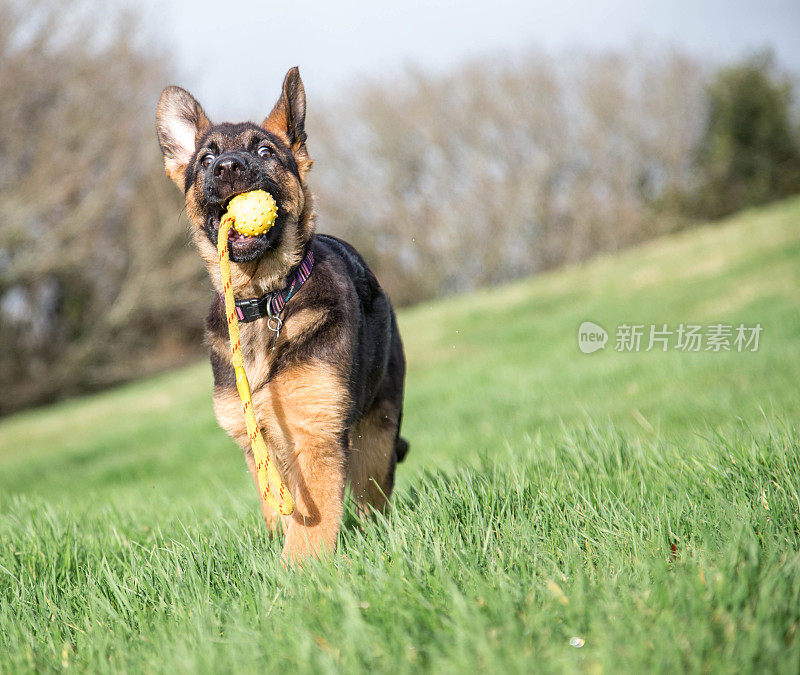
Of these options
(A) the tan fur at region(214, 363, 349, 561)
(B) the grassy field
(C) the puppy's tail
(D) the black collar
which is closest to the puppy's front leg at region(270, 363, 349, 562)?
(A) the tan fur at region(214, 363, 349, 561)

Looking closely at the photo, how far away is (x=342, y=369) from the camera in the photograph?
3172mm

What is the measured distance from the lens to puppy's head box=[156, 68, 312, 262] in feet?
10.8

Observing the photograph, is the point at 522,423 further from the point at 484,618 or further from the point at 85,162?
the point at 85,162

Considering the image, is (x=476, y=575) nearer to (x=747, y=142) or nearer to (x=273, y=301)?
Answer: (x=273, y=301)

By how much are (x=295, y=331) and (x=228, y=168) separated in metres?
0.81

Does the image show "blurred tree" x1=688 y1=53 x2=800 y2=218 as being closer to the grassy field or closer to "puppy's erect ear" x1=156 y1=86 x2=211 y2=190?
the grassy field

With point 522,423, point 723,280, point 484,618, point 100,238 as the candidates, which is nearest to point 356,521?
point 484,618

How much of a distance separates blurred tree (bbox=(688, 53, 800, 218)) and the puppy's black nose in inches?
1022

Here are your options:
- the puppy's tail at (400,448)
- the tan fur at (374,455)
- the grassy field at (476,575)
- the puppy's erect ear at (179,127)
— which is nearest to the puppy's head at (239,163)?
the puppy's erect ear at (179,127)

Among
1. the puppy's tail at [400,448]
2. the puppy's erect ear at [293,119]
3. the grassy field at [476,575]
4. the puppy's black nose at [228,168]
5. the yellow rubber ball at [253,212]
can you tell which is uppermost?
the puppy's erect ear at [293,119]

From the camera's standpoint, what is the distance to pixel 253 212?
126 inches

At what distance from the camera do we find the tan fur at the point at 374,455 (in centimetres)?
386

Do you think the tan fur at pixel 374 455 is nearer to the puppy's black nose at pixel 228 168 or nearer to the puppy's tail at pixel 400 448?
the puppy's tail at pixel 400 448

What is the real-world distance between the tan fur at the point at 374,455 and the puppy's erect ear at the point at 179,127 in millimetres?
1673
